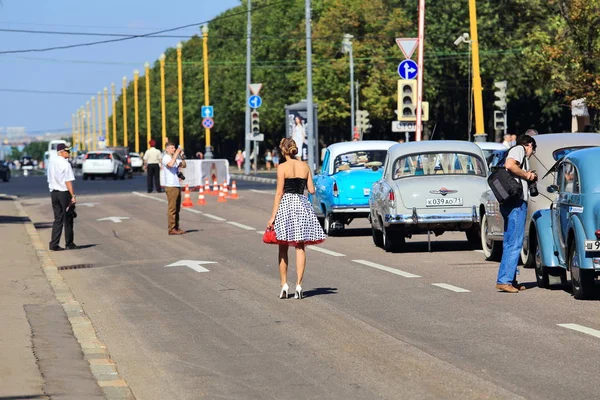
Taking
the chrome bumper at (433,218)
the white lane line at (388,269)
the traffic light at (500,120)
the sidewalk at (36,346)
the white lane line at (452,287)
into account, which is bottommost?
the white lane line at (388,269)

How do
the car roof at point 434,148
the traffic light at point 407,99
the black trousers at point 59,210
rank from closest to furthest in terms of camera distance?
1. the car roof at point 434,148
2. the black trousers at point 59,210
3. the traffic light at point 407,99

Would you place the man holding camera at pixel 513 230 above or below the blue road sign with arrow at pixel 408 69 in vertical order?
below

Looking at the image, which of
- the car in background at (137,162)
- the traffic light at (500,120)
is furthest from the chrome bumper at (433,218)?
A: the car in background at (137,162)

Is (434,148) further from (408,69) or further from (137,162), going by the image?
(137,162)

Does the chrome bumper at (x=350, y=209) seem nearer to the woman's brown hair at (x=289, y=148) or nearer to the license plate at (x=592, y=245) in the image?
the woman's brown hair at (x=289, y=148)

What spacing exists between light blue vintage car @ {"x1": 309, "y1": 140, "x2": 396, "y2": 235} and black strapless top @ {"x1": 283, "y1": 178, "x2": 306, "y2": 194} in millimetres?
9563

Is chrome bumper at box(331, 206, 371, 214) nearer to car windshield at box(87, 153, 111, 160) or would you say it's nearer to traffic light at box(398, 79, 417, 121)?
traffic light at box(398, 79, 417, 121)

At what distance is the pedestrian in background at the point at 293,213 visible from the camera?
1484 cm

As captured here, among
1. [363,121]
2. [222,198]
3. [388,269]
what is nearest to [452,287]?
[388,269]

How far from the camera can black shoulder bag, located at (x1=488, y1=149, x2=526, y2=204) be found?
49.8 ft

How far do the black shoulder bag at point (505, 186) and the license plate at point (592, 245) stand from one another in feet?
5.29

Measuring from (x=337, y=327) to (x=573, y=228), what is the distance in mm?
3015

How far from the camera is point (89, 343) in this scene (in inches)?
460

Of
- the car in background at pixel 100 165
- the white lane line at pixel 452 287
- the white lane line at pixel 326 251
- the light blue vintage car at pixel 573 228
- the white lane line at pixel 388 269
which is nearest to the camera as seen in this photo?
the light blue vintage car at pixel 573 228
